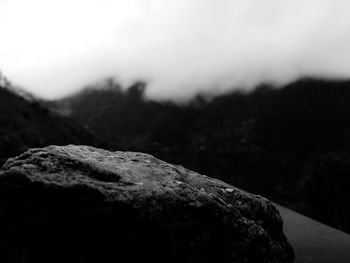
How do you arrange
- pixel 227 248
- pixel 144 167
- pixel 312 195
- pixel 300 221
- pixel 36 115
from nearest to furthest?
pixel 227 248, pixel 144 167, pixel 300 221, pixel 312 195, pixel 36 115

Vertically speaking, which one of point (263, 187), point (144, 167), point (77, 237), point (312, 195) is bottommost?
point (77, 237)

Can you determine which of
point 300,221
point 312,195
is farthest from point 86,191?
point 312,195

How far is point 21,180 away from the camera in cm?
811

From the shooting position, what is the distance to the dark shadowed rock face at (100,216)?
7.96 metres

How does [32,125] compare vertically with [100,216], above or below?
above

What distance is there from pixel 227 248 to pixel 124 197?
2.60m

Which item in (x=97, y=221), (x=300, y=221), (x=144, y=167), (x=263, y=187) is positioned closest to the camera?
(x=97, y=221)

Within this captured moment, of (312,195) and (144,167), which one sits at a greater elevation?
(312,195)

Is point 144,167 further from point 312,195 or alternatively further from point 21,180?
point 312,195

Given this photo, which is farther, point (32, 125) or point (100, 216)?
point (32, 125)

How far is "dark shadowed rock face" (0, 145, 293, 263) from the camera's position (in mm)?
7957

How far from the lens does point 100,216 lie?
26.0 feet

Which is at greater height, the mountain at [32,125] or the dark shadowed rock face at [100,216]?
the mountain at [32,125]

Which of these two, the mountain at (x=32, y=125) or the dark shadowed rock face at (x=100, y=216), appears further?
the mountain at (x=32, y=125)
